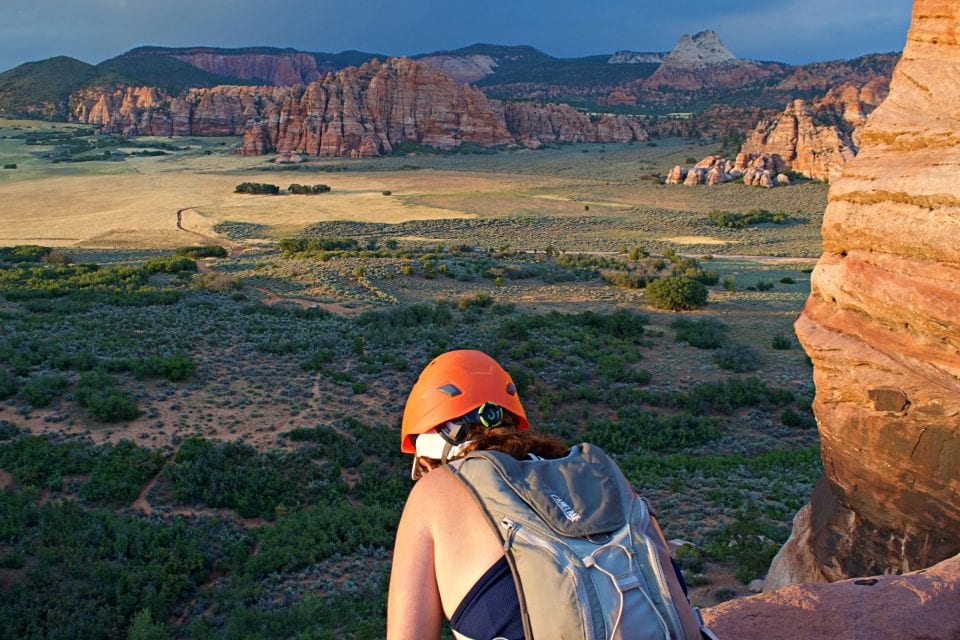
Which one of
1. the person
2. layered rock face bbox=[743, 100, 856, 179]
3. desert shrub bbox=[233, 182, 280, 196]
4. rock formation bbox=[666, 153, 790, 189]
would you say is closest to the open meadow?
the person

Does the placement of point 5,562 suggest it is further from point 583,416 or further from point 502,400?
point 583,416

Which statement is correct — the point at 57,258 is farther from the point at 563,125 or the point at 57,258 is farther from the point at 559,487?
the point at 563,125

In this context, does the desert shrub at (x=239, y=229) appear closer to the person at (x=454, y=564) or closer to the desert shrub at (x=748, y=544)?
the desert shrub at (x=748, y=544)

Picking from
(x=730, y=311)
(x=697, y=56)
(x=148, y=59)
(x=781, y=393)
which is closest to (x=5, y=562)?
(x=781, y=393)

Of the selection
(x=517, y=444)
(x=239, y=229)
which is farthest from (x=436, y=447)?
(x=239, y=229)

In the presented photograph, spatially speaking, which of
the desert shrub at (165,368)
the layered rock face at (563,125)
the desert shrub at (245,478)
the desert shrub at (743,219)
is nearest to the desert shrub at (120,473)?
the desert shrub at (245,478)

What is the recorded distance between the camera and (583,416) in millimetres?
13820

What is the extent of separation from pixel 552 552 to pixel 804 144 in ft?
218

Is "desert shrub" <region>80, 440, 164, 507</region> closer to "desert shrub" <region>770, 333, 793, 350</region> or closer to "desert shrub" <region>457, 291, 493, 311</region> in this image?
"desert shrub" <region>457, 291, 493, 311</region>

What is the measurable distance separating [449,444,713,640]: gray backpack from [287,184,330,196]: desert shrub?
54.6m

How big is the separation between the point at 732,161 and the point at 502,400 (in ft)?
222

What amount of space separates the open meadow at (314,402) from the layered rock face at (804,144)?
25.3 m

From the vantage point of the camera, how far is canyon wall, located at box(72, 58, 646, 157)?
80.9 m

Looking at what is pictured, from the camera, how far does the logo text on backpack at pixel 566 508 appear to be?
7.04ft
